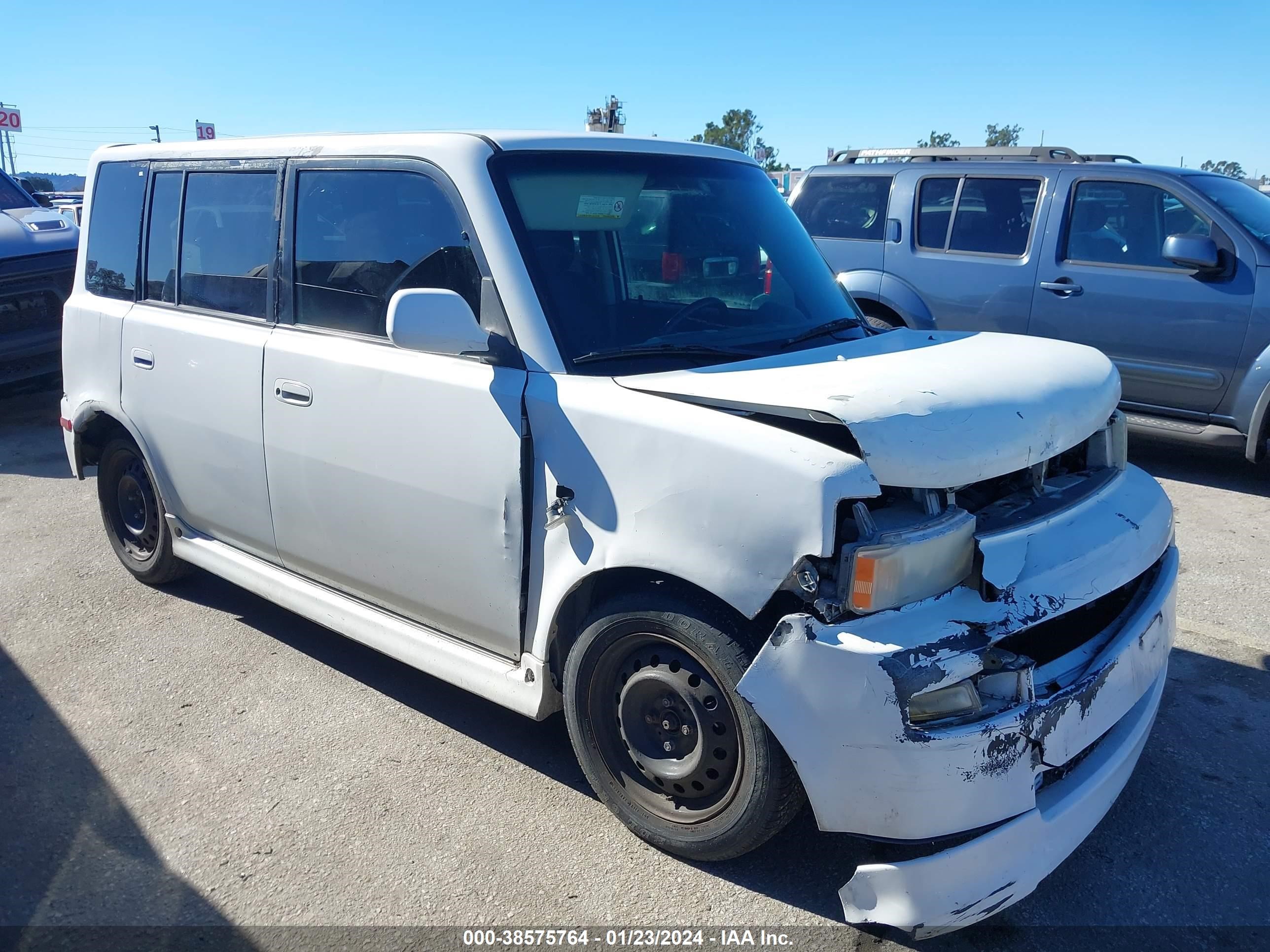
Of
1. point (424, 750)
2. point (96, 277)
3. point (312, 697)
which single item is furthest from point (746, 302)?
point (96, 277)

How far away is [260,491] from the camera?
3832mm

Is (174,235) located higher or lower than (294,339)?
higher

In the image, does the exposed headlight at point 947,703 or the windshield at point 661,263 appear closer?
the exposed headlight at point 947,703

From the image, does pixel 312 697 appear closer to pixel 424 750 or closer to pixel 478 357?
pixel 424 750

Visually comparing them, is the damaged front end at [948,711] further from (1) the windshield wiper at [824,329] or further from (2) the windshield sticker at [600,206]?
(2) the windshield sticker at [600,206]

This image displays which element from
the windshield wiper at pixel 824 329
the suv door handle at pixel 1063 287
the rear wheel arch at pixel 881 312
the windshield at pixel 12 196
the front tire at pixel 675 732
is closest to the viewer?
the front tire at pixel 675 732

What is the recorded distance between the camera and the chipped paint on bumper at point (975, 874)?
2.26m

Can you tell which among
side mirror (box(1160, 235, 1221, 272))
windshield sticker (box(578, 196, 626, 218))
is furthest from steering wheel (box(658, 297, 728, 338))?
side mirror (box(1160, 235, 1221, 272))

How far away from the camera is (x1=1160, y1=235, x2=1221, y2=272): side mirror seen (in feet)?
20.1

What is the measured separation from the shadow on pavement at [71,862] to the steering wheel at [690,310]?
2131 mm

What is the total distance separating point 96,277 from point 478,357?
2804 millimetres

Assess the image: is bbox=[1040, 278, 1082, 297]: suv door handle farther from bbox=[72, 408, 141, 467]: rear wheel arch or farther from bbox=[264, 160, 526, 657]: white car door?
bbox=[72, 408, 141, 467]: rear wheel arch

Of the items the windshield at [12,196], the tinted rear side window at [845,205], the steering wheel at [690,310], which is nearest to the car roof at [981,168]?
the tinted rear side window at [845,205]

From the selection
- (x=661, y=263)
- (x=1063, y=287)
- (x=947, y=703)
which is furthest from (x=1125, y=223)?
(x=947, y=703)
